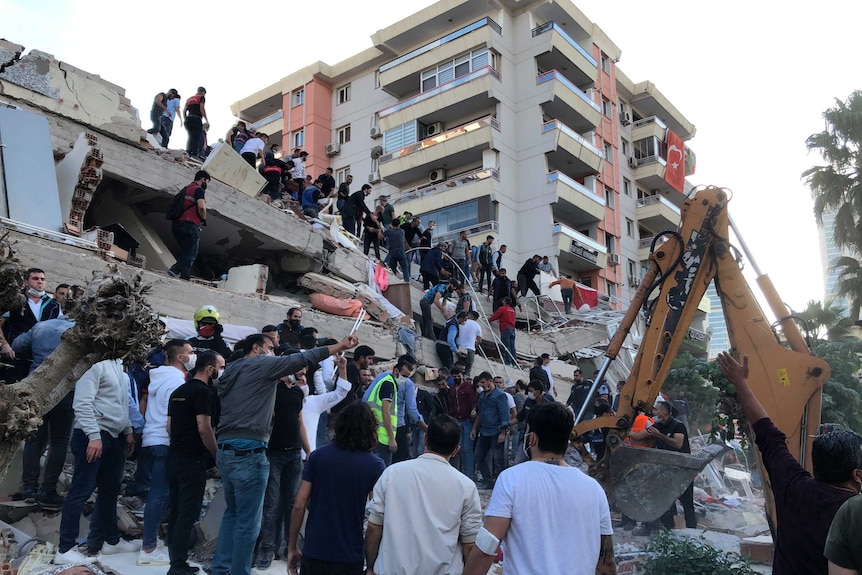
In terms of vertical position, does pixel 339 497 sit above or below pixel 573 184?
below

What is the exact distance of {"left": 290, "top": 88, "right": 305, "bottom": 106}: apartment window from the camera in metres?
39.1

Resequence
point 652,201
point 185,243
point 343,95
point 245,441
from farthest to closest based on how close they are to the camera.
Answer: point 343,95 → point 652,201 → point 185,243 → point 245,441

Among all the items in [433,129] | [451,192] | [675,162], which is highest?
[675,162]

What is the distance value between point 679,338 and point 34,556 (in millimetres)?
5360

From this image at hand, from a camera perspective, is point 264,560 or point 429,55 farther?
point 429,55

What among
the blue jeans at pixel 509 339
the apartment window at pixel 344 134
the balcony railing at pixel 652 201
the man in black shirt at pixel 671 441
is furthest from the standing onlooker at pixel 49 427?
the balcony railing at pixel 652 201

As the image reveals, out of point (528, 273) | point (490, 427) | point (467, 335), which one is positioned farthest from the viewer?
point (528, 273)

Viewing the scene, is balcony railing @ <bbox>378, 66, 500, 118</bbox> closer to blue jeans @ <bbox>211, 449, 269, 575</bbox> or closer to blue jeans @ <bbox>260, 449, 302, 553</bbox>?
blue jeans @ <bbox>260, 449, 302, 553</bbox>

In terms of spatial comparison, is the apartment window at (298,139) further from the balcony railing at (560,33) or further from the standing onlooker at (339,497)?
the standing onlooker at (339,497)

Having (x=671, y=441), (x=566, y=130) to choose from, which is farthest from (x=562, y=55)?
(x=671, y=441)

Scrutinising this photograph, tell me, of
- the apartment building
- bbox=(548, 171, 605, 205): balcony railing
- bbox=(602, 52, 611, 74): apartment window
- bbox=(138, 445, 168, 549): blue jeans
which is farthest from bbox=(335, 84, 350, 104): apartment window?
bbox=(138, 445, 168, 549): blue jeans

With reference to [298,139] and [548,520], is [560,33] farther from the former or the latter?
[548,520]

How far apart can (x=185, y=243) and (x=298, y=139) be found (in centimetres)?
2988

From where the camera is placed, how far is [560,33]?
32.7 m
